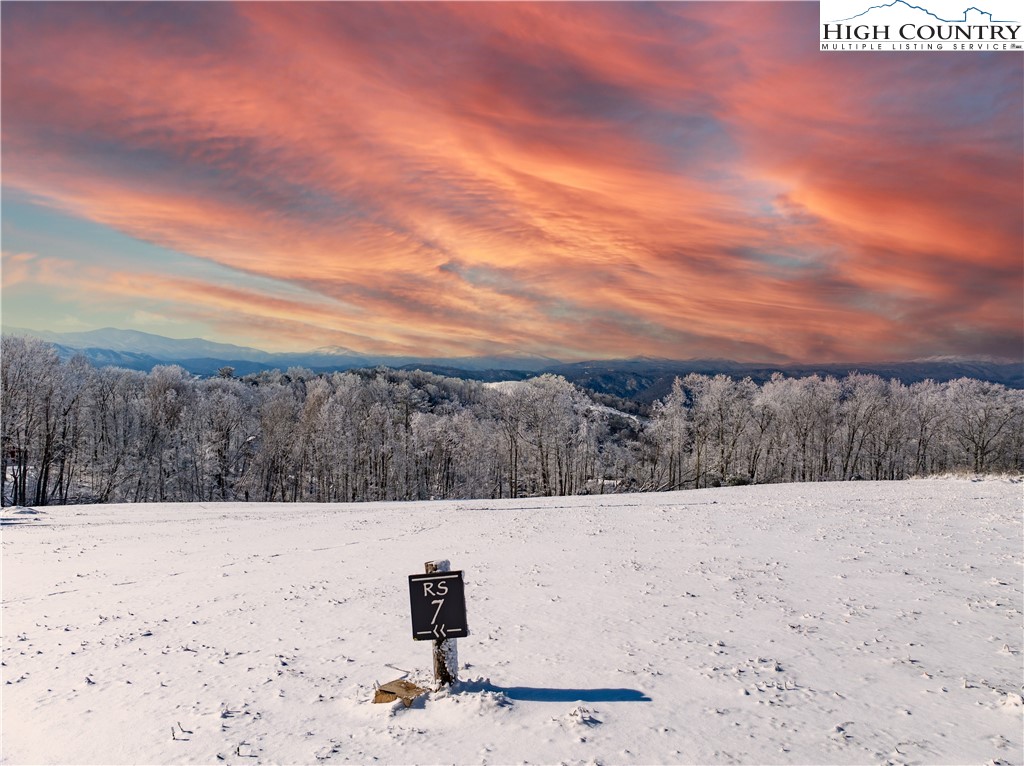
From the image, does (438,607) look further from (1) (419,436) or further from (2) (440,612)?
(1) (419,436)

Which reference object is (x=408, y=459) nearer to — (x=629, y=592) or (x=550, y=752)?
(x=629, y=592)

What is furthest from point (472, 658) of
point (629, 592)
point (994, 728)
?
point (994, 728)

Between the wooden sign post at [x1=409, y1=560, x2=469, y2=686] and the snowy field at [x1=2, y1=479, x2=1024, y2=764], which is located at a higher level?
the wooden sign post at [x1=409, y1=560, x2=469, y2=686]

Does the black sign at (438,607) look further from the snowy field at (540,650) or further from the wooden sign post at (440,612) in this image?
the snowy field at (540,650)

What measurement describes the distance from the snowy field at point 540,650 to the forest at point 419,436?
33377 millimetres

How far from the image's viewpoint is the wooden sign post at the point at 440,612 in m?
6.73

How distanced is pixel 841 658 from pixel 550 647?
4213mm

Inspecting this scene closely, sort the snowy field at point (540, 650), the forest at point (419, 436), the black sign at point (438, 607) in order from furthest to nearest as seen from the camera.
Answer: the forest at point (419, 436)
the black sign at point (438, 607)
the snowy field at point (540, 650)

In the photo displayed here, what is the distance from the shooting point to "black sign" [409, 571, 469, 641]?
22.1 feet

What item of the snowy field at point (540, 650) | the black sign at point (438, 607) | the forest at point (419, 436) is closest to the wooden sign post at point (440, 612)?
the black sign at point (438, 607)

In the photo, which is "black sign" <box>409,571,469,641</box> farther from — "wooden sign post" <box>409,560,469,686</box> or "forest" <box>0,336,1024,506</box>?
"forest" <box>0,336,1024,506</box>

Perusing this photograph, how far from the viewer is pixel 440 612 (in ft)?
22.2

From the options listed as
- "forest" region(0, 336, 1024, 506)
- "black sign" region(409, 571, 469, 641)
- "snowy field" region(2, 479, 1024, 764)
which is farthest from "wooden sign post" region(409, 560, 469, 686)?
"forest" region(0, 336, 1024, 506)

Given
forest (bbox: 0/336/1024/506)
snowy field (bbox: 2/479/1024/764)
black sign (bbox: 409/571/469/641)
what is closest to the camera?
snowy field (bbox: 2/479/1024/764)
